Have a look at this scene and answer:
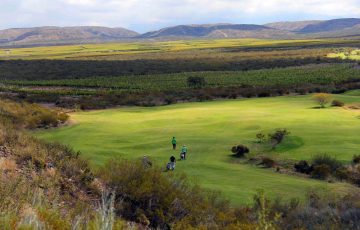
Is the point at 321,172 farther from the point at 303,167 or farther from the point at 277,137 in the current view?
the point at 277,137

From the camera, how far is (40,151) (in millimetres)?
15352

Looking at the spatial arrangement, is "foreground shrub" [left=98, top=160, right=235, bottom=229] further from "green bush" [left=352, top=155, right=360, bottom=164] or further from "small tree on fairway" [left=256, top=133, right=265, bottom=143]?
"small tree on fairway" [left=256, top=133, right=265, bottom=143]

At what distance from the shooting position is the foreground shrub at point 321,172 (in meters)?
22.4

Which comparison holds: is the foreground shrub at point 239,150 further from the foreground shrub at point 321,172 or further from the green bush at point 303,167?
the foreground shrub at point 321,172

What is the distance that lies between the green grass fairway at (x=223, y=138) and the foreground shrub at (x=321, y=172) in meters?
0.63

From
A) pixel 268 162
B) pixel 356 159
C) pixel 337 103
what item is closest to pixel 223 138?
pixel 268 162

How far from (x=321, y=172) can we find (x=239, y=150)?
579cm

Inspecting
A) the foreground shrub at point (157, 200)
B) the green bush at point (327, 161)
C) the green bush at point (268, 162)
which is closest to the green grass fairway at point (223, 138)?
the green bush at point (268, 162)

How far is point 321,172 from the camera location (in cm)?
2244

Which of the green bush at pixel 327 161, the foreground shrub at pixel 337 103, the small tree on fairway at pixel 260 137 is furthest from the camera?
the foreground shrub at pixel 337 103

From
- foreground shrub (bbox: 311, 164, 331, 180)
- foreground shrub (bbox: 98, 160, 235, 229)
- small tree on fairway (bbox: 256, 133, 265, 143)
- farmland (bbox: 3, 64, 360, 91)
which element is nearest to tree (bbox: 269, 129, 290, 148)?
small tree on fairway (bbox: 256, 133, 265, 143)

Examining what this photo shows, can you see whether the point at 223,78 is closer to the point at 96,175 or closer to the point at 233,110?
the point at 233,110

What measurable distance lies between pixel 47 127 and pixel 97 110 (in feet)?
45.4

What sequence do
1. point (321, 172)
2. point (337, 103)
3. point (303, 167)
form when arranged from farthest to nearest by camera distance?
point (337, 103) → point (303, 167) → point (321, 172)
